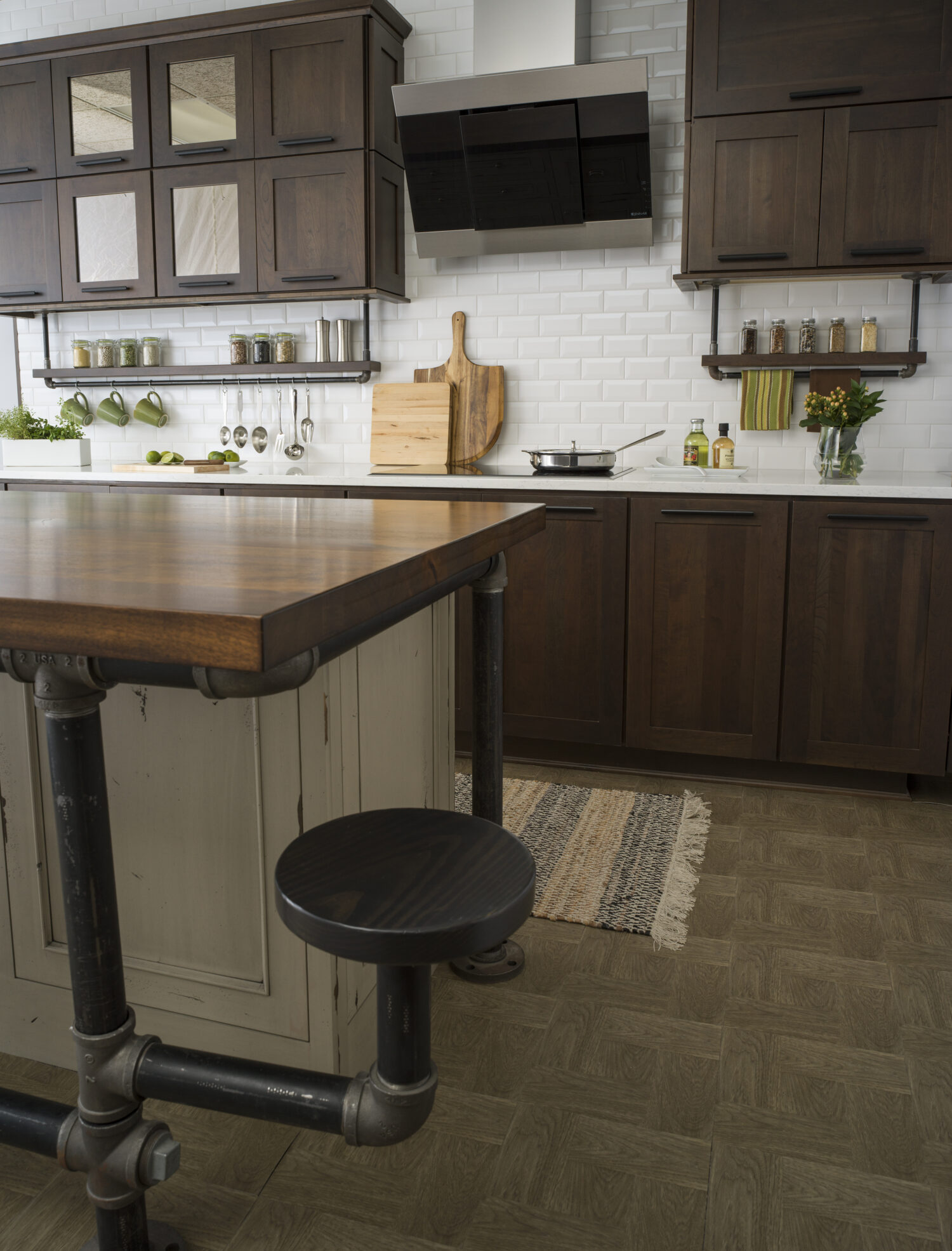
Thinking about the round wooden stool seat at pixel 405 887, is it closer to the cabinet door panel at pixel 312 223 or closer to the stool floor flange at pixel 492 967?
the stool floor flange at pixel 492 967

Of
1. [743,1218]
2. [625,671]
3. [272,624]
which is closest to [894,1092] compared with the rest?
[743,1218]

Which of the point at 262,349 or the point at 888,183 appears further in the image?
the point at 262,349

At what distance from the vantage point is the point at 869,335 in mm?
3447

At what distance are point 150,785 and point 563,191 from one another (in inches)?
109

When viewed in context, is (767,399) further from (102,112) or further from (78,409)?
(78,409)

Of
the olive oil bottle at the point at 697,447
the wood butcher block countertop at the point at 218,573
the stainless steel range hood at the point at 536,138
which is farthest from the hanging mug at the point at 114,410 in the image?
the wood butcher block countertop at the point at 218,573

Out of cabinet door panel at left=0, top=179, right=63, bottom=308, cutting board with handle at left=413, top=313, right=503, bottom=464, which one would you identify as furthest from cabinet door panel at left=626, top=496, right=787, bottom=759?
cabinet door panel at left=0, top=179, right=63, bottom=308

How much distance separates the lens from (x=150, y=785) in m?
1.59

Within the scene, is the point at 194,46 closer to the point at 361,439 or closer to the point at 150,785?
the point at 361,439

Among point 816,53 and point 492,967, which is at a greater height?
point 816,53

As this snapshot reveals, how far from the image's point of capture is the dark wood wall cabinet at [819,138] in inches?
119

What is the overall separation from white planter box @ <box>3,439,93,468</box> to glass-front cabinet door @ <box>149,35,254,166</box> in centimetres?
117

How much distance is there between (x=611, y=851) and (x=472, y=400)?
2013 millimetres

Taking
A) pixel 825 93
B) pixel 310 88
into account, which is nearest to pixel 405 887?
pixel 825 93
